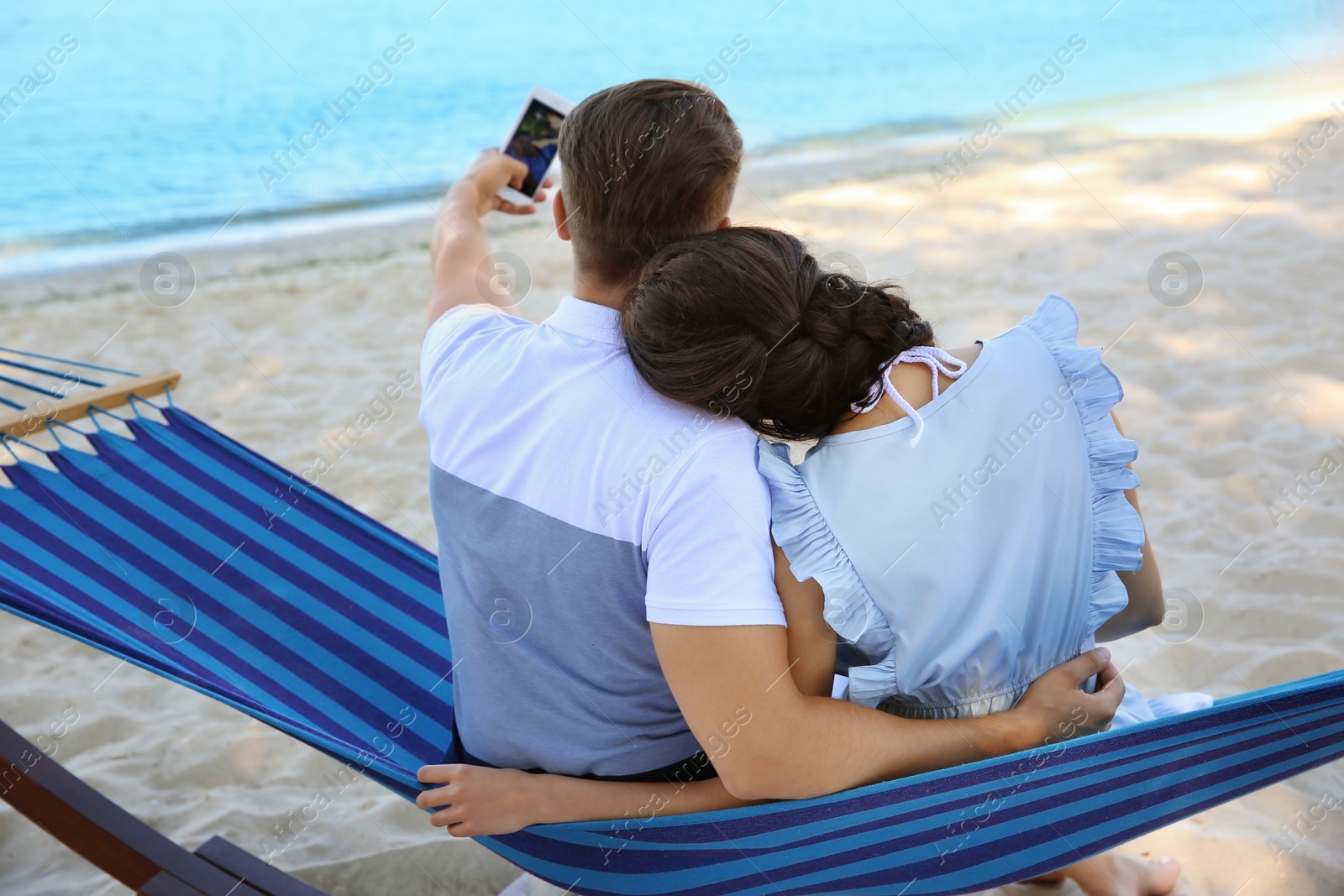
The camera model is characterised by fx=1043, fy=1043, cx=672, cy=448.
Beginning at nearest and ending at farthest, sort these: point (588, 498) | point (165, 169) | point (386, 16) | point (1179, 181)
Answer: point (588, 498) → point (1179, 181) → point (165, 169) → point (386, 16)

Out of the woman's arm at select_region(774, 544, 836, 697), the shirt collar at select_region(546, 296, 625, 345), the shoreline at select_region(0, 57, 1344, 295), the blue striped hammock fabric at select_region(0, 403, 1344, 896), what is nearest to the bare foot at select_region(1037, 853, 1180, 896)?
the blue striped hammock fabric at select_region(0, 403, 1344, 896)

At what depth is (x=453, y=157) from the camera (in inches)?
327

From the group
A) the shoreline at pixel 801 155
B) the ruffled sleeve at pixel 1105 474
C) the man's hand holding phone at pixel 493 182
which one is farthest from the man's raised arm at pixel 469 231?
the shoreline at pixel 801 155

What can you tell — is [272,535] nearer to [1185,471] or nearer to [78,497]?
[78,497]

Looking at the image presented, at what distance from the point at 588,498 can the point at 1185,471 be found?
2.02 metres

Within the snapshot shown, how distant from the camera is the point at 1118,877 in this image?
5.04 feet

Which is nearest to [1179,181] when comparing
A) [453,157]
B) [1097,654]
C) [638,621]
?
[1097,654]

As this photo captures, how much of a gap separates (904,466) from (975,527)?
10 cm

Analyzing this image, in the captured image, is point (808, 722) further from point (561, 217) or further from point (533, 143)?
point (533, 143)

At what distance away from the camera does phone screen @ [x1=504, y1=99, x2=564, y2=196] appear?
1773 millimetres

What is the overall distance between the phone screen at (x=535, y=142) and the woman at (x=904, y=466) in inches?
32.0

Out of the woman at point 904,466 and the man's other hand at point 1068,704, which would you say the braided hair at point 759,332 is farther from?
the man's other hand at point 1068,704

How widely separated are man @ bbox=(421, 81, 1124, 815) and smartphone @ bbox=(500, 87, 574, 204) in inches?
23.2

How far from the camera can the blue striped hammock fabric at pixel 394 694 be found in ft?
3.71
